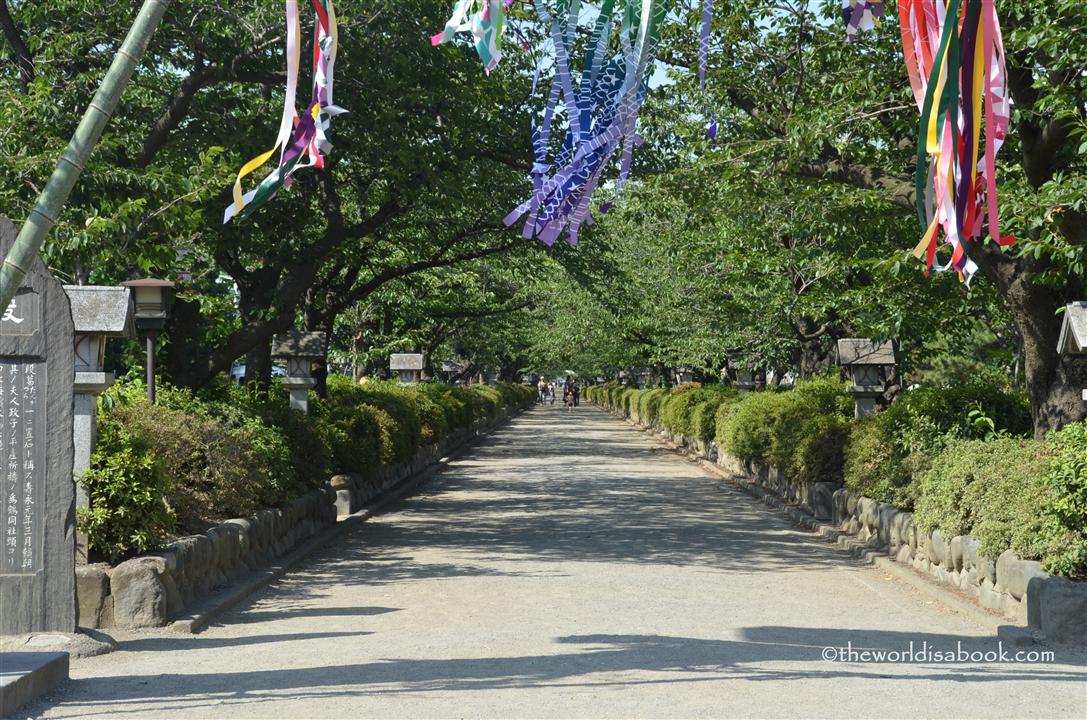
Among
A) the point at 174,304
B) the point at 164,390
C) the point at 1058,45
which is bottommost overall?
the point at 164,390

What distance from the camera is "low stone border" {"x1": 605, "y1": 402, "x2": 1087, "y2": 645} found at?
7.90 metres

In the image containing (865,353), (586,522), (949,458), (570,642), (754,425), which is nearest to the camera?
(570,642)

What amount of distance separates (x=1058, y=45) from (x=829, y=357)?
18.2 m

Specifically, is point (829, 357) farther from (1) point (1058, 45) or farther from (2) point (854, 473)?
(1) point (1058, 45)

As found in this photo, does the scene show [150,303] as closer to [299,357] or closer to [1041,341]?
[299,357]

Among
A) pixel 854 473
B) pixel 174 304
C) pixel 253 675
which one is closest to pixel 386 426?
pixel 174 304

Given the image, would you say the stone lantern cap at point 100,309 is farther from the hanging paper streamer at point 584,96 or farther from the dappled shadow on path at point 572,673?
the hanging paper streamer at point 584,96

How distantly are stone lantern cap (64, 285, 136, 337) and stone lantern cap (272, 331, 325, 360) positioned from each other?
8105mm

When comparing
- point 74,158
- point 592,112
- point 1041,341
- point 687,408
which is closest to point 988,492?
point 1041,341

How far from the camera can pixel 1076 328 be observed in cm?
884

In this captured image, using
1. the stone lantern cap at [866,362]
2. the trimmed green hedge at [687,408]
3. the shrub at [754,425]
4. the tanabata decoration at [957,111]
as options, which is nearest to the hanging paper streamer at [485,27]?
the tanabata decoration at [957,111]

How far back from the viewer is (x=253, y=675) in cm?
712

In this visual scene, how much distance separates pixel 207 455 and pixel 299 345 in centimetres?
663

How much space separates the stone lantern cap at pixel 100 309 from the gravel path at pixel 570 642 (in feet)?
7.98
